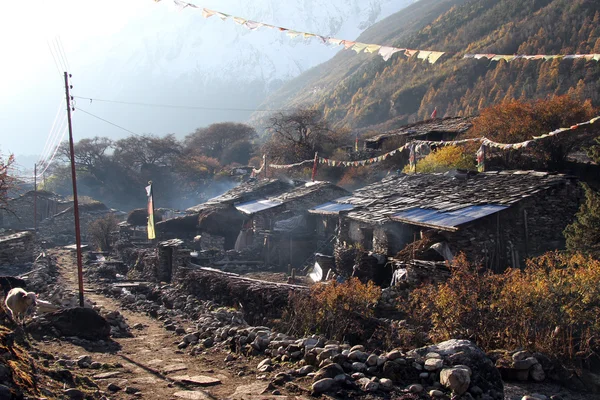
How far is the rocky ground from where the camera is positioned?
6512mm

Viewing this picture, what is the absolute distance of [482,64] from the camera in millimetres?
62750

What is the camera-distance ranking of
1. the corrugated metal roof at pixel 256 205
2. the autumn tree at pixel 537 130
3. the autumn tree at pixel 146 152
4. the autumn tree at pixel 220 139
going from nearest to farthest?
1. the autumn tree at pixel 537 130
2. the corrugated metal roof at pixel 256 205
3. the autumn tree at pixel 146 152
4. the autumn tree at pixel 220 139

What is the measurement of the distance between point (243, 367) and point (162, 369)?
54.8 inches

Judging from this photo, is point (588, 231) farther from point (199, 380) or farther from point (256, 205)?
point (256, 205)

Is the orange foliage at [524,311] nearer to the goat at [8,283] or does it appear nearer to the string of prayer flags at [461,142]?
the string of prayer flags at [461,142]

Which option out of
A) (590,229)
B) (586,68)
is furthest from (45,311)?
(586,68)

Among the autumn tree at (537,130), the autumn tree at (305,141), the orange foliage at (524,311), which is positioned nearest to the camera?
the orange foliage at (524,311)

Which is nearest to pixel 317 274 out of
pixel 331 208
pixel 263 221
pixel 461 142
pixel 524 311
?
pixel 331 208

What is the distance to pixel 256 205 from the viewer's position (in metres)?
27.4

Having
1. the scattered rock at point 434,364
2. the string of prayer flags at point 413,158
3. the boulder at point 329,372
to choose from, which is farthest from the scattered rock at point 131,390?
the string of prayer flags at point 413,158

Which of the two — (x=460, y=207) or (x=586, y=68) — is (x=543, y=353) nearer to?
(x=460, y=207)

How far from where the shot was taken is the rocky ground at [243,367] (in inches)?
256

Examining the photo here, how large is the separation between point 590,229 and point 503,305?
4.88 meters

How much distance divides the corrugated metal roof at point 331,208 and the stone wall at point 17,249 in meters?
14.0
